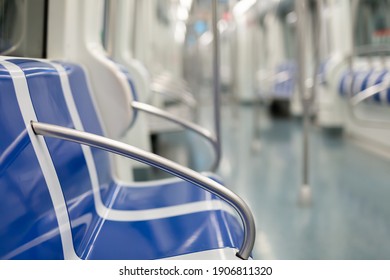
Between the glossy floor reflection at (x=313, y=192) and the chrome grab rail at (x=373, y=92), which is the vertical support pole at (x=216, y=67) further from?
the chrome grab rail at (x=373, y=92)

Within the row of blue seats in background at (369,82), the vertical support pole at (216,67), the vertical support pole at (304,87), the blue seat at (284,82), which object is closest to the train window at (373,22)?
the row of blue seats in background at (369,82)

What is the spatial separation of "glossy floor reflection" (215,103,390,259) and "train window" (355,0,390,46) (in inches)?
47.0

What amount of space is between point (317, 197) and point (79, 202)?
Result: 1.53 m

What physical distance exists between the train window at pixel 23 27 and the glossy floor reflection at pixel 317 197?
1.04 meters

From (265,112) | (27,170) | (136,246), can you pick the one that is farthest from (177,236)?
(265,112)

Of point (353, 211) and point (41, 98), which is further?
point (353, 211)

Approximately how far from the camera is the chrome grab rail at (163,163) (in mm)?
663

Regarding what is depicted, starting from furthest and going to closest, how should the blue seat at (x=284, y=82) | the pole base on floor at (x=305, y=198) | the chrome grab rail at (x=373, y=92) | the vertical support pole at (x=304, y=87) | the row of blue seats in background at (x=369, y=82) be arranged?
the blue seat at (x=284, y=82)
the row of blue seats in background at (x=369, y=82)
the chrome grab rail at (x=373, y=92)
the pole base on floor at (x=305, y=198)
the vertical support pole at (x=304, y=87)

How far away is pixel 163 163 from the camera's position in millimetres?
687

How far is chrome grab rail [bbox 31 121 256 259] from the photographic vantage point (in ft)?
2.18

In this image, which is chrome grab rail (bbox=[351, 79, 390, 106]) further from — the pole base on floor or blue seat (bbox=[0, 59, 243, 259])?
blue seat (bbox=[0, 59, 243, 259])
